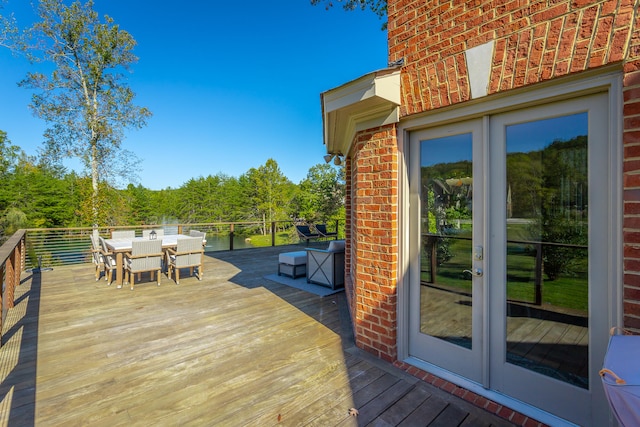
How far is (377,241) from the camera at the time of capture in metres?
2.77

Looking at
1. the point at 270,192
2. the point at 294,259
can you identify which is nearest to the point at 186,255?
the point at 294,259

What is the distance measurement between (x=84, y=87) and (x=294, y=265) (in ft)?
38.8

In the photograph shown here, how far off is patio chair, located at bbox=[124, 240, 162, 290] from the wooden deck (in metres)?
0.75

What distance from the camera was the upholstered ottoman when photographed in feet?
19.6

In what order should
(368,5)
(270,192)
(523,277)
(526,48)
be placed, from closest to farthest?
1. (526,48)
2. (523,277)
3. (368,5)
4. (270,192)

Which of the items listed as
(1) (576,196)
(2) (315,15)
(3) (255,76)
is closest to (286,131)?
(3) (255,76)

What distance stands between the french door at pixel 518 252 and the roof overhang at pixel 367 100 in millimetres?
340

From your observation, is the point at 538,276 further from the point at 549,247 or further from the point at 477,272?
the point at 477,272

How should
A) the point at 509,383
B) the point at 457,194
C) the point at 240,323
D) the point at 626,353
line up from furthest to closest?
the point at 240,323, the point at 457,194, the point at 509,383, the point at 626,353

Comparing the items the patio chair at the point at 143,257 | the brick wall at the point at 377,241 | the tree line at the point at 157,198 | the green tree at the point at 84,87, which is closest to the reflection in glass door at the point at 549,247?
the brick wall at the point at 377,241

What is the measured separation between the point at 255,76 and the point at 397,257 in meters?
13.4

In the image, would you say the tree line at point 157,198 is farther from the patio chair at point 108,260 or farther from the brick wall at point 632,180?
the brick wall at point 632,180

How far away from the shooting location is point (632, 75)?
152cm

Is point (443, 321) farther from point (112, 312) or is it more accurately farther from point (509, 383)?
point (112, 312)
